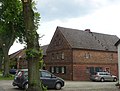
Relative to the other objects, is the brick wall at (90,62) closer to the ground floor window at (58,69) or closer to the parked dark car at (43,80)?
the ground floor window at (58,69)

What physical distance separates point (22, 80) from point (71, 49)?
76.2 ft

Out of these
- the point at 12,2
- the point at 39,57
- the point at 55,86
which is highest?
the point at 12,2

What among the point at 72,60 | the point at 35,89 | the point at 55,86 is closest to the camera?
the point at 35,89

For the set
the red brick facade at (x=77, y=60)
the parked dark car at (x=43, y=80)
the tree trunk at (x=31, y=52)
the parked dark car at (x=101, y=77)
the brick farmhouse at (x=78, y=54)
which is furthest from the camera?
the brick farmhouse at (x=78, y=54)

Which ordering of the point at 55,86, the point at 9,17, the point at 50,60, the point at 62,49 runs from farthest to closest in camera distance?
the point at 50,60, the point at 62,49, the point at 9,17, the point at 55,86

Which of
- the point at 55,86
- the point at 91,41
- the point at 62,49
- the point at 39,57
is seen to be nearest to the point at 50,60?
the point at 62,49

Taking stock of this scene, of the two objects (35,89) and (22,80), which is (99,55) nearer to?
(22,80)

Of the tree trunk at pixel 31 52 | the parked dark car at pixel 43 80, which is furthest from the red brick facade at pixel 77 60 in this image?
the tree trunk at pixel 31 52

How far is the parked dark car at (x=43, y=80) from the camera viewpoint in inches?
866

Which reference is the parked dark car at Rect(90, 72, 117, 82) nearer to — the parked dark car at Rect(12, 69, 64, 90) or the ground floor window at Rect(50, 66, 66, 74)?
the ground floor window at Rect(50, 66, 66, 74)

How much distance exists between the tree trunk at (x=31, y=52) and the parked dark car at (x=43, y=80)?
12775 millimetres

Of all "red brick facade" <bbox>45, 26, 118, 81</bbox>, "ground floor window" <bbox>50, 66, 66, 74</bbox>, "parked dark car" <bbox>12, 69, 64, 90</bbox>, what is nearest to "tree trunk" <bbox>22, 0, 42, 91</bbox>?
"parked dark car" <bbox>12, 69, 64, 90</bbox>

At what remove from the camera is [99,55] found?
157ft

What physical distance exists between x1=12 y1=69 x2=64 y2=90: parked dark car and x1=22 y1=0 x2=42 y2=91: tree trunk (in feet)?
41.9
